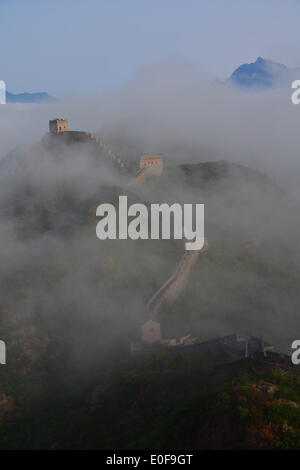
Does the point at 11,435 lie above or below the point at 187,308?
below

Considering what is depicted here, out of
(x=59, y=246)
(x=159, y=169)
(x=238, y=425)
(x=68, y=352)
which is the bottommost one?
(x=238, y=425)

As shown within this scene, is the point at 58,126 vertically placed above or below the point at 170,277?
above

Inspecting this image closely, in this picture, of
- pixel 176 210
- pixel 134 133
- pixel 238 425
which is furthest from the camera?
pixel 134 133

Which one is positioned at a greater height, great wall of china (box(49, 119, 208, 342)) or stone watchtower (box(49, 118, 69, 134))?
stone watchtower (box(49, 118, 69, 134))

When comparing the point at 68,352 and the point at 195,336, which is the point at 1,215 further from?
the point at 195,336

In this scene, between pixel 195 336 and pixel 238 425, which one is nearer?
pixel 238 425

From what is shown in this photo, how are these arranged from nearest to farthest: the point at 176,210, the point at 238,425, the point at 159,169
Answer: the point at 238,425, the point at 176,210, the point at 159,169

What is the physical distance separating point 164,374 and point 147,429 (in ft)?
28.5

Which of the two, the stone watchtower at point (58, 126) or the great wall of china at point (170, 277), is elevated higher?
the stone watchtower at point (58, 126)

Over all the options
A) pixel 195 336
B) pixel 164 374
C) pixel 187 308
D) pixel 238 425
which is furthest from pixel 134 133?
pixel 238 425

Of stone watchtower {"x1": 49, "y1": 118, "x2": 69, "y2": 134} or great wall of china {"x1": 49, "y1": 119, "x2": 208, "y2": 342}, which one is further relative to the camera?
stone watchtower {"x1": 49, "y1": 118, "x2": 69, "y2": 134}

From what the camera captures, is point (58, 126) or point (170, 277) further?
point (58, 126)

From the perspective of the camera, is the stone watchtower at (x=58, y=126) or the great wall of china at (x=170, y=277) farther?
the stone watchtower at (x=58, y=126)

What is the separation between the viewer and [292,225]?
386ft
